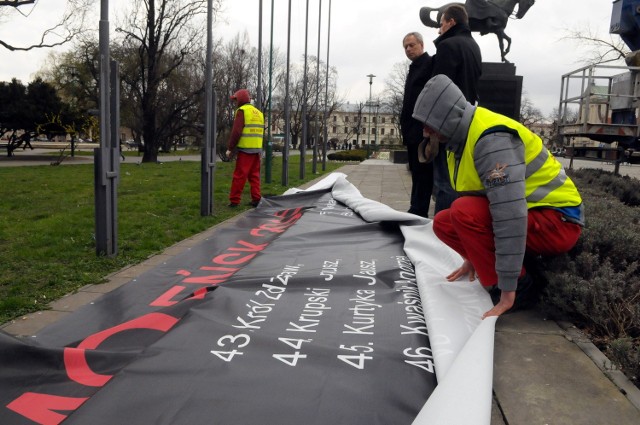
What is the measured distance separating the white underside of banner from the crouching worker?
171 mm

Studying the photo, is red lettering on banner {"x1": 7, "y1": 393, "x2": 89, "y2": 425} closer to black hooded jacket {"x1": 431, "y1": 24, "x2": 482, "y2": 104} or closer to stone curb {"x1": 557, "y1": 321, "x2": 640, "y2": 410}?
stone curb {"x1": 557, "y1": 321, "x2": 640, "y2": 410}

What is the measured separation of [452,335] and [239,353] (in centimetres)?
96

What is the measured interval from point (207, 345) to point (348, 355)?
639 millimetres

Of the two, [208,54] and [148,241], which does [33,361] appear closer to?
[148,241]

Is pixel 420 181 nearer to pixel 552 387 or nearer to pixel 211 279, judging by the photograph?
pixel 211 279

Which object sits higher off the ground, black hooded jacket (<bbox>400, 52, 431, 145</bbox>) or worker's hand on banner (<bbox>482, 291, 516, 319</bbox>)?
black hooded jacket (<bbox>400, 52, 431, 145</bbox>)

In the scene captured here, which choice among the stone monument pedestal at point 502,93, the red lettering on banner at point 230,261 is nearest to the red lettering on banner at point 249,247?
the red lettering on banner at point 230,261

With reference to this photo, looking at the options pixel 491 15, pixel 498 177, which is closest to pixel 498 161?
pixel 498 177

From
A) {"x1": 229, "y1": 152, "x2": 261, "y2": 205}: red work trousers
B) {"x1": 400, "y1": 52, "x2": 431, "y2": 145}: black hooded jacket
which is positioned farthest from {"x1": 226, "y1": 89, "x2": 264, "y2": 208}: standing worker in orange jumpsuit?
{"x1": 400, "y1": 52, "x2": 431, "y2": 145}: black hooded jacket

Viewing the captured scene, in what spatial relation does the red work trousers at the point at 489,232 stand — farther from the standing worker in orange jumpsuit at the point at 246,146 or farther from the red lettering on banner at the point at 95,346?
the standing worker in orange jumpsuit at the point at 246,146

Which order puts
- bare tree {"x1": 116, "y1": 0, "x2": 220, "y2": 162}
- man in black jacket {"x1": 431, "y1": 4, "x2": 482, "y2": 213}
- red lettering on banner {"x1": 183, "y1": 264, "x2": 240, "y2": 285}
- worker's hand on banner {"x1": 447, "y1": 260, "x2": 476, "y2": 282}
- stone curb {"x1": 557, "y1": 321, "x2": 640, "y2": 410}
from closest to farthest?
stone curb {"x1": 557, "y1": 321, "x2": 640, "y2": 410}
worker's hand on banner {"x1": 447, "y1": 260, "x2": 476, "y2": 282}
red lettering on banner {"x1": 183, "y1": 264, "x2": 240, "y2": 285}
man in black jacket {"x1": 431, "y1": 4, "x2": 482, "y2": 213}
bare tree {"x1": 116, "y1": 0, "x2": 220, "y2": 162}

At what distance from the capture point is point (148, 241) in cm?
557

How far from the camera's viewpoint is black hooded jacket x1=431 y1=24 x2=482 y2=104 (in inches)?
205

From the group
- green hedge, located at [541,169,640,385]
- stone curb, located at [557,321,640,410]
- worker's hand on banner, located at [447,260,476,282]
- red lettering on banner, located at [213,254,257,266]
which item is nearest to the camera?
stone curb, located at [557,321,640,410]
